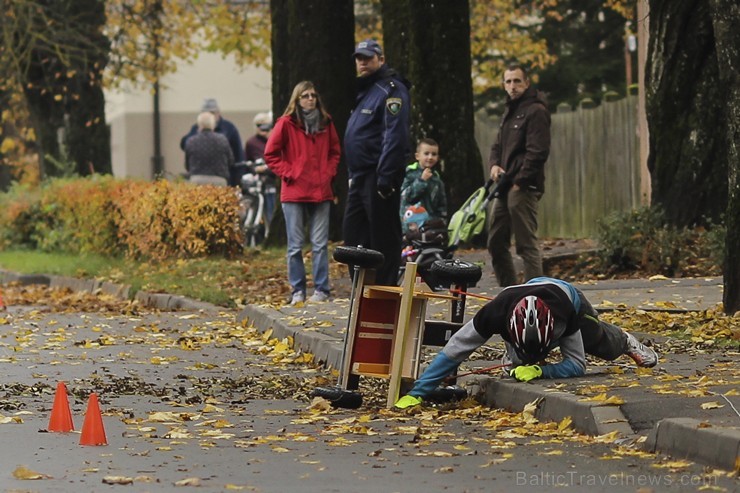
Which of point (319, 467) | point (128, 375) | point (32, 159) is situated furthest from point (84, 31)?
point (319, 467)

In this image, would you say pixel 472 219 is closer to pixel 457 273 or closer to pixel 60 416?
pixel 457 273

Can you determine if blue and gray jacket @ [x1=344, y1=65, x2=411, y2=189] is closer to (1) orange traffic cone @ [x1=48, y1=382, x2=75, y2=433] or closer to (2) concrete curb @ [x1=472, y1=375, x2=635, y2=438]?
(2) concrete curb @ [x1=472, y1=375, x2=635, y2=438]

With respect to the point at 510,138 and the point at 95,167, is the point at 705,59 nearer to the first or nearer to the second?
the point at 510,138

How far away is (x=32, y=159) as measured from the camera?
5319 centimetres

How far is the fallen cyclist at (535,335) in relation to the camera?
9266 mm

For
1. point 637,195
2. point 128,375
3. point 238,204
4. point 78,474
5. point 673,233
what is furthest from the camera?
point 637,195

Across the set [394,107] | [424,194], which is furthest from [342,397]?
[424,194]

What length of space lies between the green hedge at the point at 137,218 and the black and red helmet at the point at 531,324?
13.2 m

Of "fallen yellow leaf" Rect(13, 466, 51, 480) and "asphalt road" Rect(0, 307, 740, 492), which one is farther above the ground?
"fallen yellow leaf" Rect(13, 466, 51, 480)

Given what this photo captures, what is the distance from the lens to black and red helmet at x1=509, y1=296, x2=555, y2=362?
9211 millimetres

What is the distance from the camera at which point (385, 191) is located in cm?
1415

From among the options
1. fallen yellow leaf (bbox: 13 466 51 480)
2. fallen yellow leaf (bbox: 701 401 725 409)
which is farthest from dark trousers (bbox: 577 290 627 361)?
fallen yellow leaf (bbox: 13 466 51 480)

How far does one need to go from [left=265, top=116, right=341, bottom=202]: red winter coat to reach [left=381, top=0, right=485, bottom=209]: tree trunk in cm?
503

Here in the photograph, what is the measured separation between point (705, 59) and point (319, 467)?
12.5 m
